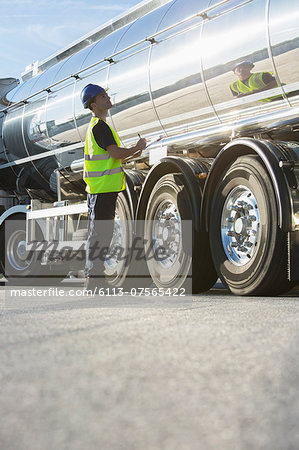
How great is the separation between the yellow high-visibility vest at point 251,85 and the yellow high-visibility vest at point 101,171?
50.2 inches

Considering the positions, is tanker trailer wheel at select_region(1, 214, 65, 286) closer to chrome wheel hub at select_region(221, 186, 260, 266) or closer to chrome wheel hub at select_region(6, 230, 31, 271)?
chrome wheel hub at select_region(6, 230, 31, 271)

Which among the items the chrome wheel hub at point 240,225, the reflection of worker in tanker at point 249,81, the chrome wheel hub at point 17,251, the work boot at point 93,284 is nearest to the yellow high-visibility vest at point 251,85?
the reflection of worker in tanker at point 249,81

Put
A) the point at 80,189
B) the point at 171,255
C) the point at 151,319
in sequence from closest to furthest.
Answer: the point at 151,319, the point at 171,255, the point at 80,189

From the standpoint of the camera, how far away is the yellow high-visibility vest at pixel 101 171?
21.1 feet

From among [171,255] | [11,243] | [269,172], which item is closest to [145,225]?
[171,255]

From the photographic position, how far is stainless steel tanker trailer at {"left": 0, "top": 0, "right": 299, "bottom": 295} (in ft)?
16.9

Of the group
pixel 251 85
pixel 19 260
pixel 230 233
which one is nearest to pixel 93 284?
pixel 230 233

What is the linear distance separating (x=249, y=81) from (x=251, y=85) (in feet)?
0.12

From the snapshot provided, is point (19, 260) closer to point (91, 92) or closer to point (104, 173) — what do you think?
point (104, 173)

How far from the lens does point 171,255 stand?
6355 millimetres

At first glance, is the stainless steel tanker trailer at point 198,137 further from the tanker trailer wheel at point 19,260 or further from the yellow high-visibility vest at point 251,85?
the tanker trailer wheel at point 19,260

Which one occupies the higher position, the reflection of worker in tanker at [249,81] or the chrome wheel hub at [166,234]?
the reflection of worker in tanker at [249,81]

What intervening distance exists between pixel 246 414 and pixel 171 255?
472 cm

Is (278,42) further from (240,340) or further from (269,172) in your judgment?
(240,340)
